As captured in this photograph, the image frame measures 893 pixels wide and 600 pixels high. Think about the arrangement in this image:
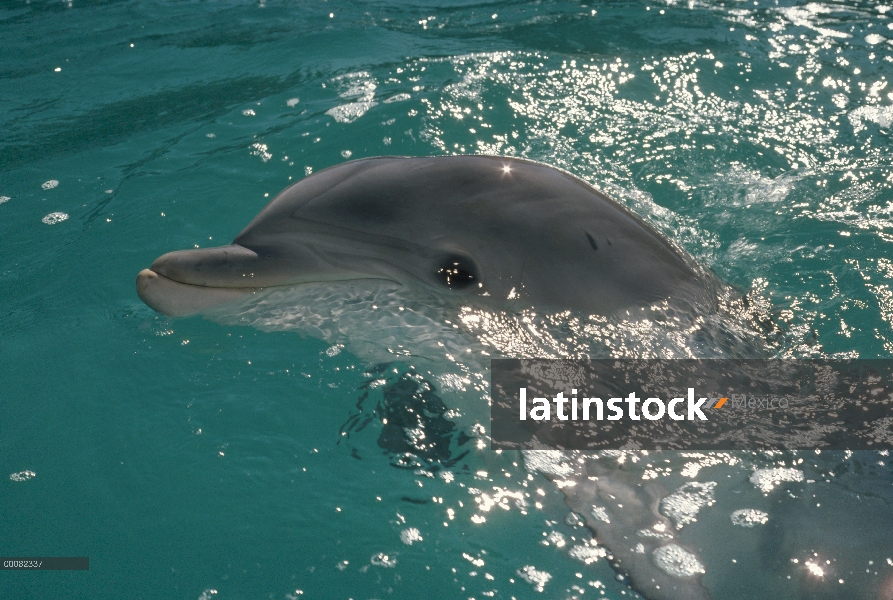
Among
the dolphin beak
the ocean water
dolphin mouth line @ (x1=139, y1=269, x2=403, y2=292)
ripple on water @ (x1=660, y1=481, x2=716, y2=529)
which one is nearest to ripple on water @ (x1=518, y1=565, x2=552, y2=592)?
the ocean water

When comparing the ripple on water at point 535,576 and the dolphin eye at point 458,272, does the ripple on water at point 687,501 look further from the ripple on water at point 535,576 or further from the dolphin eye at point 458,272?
the dolphin eye at point 458,272

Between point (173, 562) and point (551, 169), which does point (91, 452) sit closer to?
point (173, 562)

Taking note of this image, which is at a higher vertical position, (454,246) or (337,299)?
(454,246)

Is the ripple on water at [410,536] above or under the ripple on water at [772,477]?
under

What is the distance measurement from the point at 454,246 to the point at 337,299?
2.67 feet

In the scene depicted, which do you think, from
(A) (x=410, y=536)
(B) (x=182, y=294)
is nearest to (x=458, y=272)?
(A) (x=410, y=536)

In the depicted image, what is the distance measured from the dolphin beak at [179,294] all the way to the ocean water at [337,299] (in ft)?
0.88

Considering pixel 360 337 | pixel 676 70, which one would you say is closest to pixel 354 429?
pixel 360 337

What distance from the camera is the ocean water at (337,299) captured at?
166 inches

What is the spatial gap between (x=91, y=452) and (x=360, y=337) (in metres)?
1.79

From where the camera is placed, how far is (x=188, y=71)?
11422 millimetres

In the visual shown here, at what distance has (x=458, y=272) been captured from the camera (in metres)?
4.62

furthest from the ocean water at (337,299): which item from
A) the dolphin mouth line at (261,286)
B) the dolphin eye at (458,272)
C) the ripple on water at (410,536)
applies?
the dolphin eye at (458,272)

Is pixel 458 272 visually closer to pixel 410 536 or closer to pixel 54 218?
pixel 410 536
